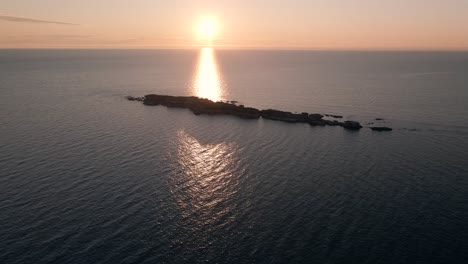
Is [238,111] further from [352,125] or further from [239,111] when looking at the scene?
[352,125]

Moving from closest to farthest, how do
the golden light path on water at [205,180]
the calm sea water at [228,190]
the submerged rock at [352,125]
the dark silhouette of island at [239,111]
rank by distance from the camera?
the calm sea water at [228,190]
the golden light path on water at [205,180]
the submerged rock at [352,125]
the dark silhouette of island at [239,111]

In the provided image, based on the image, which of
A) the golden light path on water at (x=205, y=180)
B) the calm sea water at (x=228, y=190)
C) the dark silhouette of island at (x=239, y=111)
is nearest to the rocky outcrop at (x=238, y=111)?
the dark silhouette of island at (x=239, y=111)

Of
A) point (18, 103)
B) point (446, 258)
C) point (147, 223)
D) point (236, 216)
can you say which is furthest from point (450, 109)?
point (18, 103)

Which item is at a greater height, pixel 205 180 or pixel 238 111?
pixel 238 111

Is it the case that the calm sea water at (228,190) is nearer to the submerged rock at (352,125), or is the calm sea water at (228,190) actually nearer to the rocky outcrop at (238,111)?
the submerged rock at (352,125)

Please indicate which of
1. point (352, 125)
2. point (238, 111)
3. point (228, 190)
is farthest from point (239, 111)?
point (228, 190)

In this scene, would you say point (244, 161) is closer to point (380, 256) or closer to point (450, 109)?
point (380, 256)

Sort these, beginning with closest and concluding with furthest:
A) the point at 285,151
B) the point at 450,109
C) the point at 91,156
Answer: the point at 91,156, the point at 285,151, the point at 450,109
